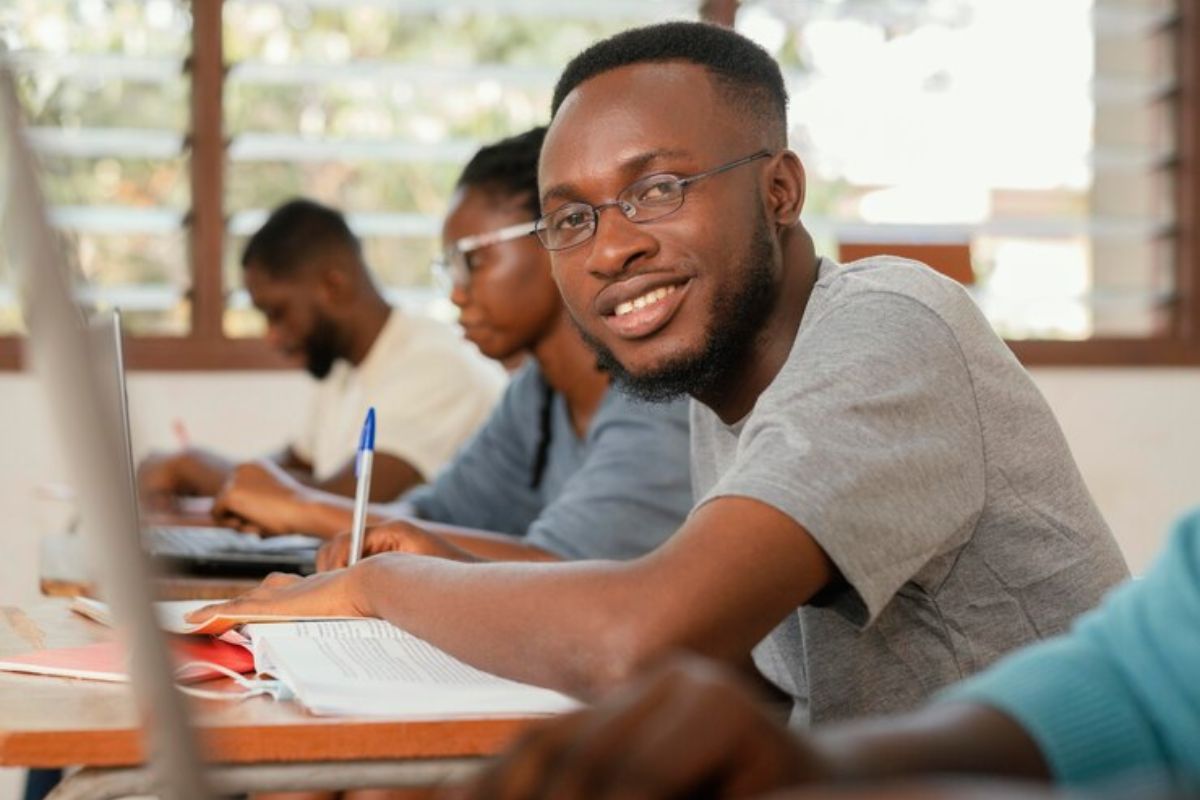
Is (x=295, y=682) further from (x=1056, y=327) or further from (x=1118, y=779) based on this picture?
(x=1056, y=327)

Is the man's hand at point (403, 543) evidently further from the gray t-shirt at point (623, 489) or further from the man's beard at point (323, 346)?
the man's beard at point (323, 346)

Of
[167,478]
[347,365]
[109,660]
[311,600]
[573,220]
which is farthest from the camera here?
[347,365]

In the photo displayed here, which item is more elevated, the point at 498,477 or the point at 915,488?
the point at 915,488

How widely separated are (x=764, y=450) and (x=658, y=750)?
0.65 meters

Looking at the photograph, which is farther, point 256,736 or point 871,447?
point 871,447

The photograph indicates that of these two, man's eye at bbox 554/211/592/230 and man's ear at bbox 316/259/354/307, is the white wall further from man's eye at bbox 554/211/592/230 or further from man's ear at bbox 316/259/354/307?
man's eye at bbox 554/211/592/230

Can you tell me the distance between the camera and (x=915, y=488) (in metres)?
1.30

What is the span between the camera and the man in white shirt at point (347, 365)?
3531 mm

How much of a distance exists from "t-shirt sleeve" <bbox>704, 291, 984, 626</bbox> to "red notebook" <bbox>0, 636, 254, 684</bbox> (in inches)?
16.1

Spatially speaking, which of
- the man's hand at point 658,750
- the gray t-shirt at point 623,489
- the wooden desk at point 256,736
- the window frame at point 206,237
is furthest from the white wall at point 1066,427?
the man's hand at point 658,750

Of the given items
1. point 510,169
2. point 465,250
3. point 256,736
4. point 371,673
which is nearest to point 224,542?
point 465,250

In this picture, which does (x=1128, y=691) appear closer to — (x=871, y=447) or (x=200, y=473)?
(x=871, y=447)

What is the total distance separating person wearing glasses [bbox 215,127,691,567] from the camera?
2213 mm

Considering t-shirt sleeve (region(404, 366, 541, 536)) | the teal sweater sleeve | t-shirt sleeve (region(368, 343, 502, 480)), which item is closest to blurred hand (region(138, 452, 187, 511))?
t-shirt sleeve (region(368, 343, 502, 480))
